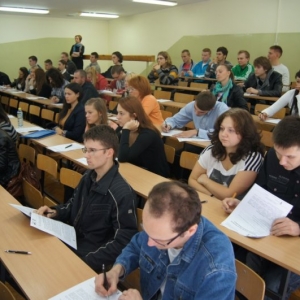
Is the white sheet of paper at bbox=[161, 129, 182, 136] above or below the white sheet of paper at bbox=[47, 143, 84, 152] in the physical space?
above

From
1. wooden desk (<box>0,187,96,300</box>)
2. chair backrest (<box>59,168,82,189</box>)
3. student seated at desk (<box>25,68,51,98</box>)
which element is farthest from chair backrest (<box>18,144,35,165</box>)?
student seated at desk (<box>25,68,51,98</box>)

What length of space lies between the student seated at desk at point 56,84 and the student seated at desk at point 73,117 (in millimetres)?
1729

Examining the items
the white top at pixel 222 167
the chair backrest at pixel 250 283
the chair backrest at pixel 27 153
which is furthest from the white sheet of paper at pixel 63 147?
the chair backrest at pixel 250 283

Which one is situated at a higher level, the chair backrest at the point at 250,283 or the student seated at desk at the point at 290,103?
the student seated at desk at the point at 290,103

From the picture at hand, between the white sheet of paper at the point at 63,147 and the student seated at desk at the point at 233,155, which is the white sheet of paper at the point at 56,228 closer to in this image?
the student seated at desk at the point at 233,155

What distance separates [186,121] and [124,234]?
2.46m

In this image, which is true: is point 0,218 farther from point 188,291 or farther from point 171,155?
point 171,155

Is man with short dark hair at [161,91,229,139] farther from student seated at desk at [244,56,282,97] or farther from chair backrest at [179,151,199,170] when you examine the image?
student seated at desk at [244,56,282,97]

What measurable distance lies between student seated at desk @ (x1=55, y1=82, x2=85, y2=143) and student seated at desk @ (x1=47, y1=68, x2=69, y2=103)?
1.73 meters

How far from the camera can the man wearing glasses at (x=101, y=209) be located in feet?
5.63

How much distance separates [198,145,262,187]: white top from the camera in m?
2.20

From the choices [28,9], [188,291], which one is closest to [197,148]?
[188,291]

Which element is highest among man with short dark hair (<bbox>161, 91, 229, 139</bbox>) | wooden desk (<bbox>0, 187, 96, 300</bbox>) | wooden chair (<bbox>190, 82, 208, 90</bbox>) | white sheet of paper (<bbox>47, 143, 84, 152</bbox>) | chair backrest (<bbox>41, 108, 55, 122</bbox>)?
wooden chair (<bbox>190, 82, 208, 90</bbox>)

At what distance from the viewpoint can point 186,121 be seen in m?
3.98
